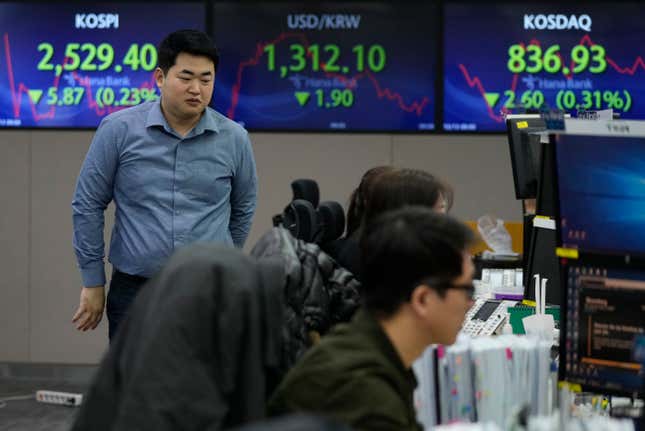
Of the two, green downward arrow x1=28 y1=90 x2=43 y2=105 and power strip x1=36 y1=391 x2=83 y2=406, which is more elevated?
green downward arrow x1=28 y1=90 x2=43 y2=105

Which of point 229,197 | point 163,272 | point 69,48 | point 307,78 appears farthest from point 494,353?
point 69,48

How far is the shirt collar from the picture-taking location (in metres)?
3.41

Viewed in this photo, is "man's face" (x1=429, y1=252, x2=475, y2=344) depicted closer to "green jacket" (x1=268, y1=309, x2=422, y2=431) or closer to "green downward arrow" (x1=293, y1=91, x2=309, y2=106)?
"green jacket" (x1=268, y1=309, x2=422, y2=431)

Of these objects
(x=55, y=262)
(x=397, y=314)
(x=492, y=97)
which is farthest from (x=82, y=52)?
(x=397, y=314)

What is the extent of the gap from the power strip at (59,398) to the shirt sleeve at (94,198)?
2.29 meters

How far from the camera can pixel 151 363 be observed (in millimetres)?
1593

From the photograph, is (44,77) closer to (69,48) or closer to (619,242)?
(69,48)

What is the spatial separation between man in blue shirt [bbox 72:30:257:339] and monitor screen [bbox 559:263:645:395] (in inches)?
60.0

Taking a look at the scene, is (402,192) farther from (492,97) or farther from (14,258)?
(14,258)

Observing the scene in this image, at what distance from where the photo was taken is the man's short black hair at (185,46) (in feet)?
11.0

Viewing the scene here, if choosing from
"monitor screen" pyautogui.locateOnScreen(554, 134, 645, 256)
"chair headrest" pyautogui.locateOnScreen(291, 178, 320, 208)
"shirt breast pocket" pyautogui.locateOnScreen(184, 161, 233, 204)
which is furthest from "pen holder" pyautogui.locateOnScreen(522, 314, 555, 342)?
"chair headrest" pyautogui.locateOnScreen(291, 178, 320, 208)

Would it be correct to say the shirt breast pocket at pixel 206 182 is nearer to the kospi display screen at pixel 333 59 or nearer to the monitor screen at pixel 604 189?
the monitor screen at pixel 604 189

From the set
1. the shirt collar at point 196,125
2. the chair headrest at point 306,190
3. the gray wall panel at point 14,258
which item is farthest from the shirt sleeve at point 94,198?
the gray wall panel at point 14,258

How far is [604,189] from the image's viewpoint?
2.15m
